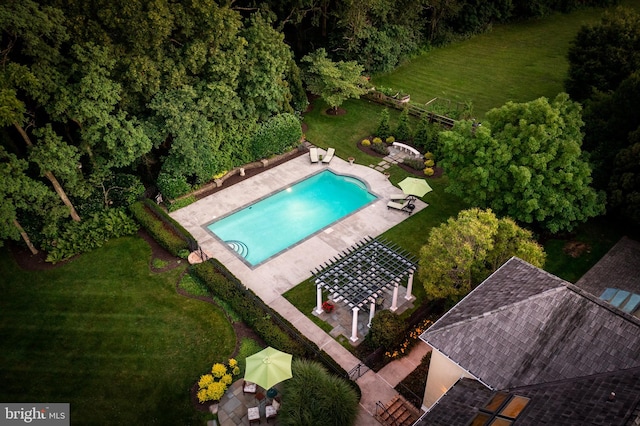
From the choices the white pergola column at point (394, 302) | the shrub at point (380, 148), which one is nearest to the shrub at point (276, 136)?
the shrub at point (380, 148)

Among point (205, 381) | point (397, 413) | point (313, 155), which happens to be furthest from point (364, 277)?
point (313, 155)

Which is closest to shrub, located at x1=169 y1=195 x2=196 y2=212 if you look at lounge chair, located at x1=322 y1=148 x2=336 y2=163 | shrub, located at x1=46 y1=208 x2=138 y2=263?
shrub, located at x1=46 y1=208 x2=138 y2=263

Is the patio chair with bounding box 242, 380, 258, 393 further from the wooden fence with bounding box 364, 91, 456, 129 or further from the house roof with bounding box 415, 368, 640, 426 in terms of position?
the wooden fence with bounding box 364, 91, 456, 129

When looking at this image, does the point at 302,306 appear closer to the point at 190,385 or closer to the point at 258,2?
the point at 190,385

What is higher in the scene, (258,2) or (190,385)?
(258,2)

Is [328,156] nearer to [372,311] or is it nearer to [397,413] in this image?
[372,311]

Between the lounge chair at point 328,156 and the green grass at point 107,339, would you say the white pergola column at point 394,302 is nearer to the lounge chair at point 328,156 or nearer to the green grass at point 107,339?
the green grass at point 107,339

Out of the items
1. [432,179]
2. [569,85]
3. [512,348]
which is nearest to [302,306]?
[512,348]
